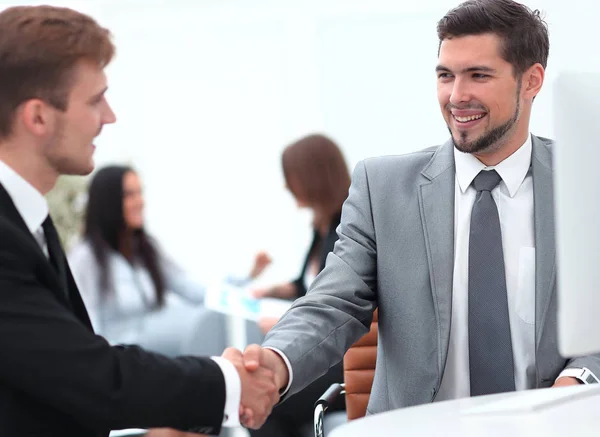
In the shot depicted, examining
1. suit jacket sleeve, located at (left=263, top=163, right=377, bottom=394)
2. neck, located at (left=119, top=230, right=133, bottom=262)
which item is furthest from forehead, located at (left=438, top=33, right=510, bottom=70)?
neck, located at (left=119, top=230, right=133, bottom=262)

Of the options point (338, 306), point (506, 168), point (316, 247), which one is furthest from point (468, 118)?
point (316, 247)

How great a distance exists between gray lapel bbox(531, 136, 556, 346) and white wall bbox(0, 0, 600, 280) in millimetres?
4261

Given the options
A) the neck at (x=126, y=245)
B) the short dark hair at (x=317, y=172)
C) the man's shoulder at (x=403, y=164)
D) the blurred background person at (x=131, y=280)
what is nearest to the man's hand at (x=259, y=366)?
the man's shoulder at (x=403, y=164)

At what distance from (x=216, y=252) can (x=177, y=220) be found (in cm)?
43

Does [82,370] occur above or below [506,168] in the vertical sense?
below

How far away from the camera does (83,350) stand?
5.08 ft

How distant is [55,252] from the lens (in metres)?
1.65

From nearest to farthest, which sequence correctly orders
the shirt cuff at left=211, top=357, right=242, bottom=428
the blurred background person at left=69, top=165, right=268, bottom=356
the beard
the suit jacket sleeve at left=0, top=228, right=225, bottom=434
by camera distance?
1. the suit jacket sleeve at left=0, top=228, right=225, bottom=434
2. the shirt cuff at left=211, top=357, right=242, bottom=428
3. the beard
4. the blurred background person at left=69, top=165, right=268, bottom=356

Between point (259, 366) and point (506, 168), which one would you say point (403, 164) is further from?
point (259, 366)

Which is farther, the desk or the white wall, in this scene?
the white wall

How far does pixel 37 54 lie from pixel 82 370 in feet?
1.93

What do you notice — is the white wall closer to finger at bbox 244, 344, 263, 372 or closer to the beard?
the beard

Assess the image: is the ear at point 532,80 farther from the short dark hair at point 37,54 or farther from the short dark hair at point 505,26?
the short dark hair at point 37,54

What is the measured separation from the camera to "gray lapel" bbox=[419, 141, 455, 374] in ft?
6.90
